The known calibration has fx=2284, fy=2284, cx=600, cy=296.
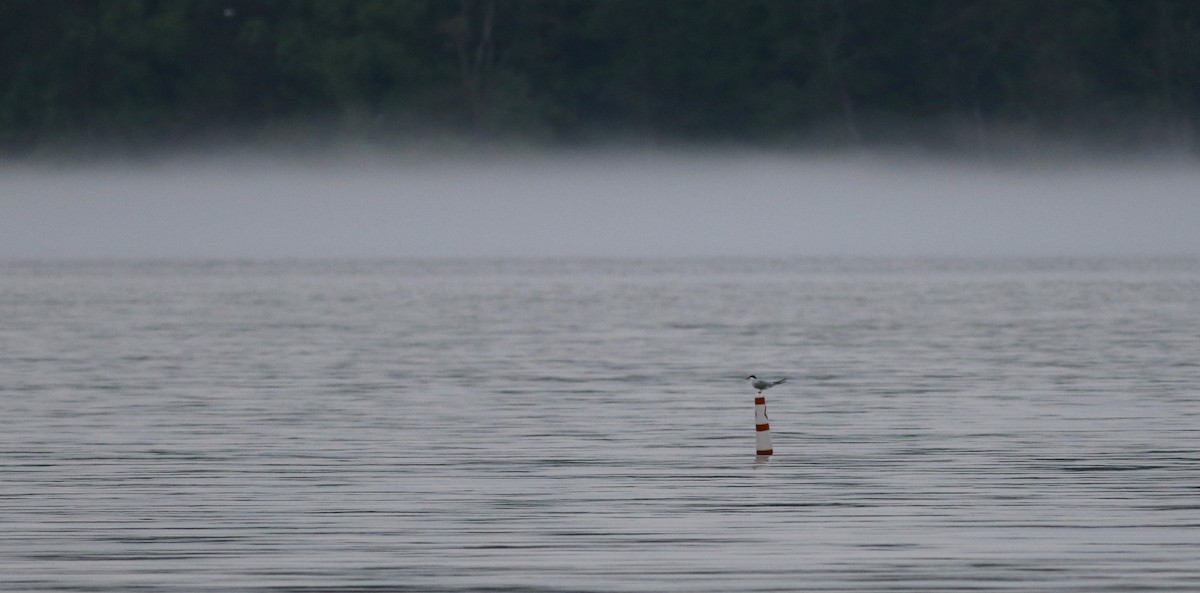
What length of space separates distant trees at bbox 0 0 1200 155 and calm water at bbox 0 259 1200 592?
56459mm

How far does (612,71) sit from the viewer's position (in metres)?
98.8

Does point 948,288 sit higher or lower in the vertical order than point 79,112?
lower

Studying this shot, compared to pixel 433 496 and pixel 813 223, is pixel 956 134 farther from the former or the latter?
pixel 433 496

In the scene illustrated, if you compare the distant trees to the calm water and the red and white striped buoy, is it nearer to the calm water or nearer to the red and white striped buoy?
the calm water

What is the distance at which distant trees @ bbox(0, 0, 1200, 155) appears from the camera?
96312 millimetres

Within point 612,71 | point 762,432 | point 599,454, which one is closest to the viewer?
point 762,432

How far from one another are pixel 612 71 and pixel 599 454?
8241cm

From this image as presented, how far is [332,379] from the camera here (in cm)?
2645

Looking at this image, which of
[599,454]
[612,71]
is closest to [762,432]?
[599,454]

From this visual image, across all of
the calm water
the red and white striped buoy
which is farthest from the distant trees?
the red and white striped buoy

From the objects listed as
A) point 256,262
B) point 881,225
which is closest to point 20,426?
point 256,262

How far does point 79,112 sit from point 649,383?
77.6 m

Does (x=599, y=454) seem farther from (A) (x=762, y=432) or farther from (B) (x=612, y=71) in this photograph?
(B) (x=612, y=71)

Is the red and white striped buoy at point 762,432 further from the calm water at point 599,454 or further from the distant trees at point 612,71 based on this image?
the distant trees at point 612,71
